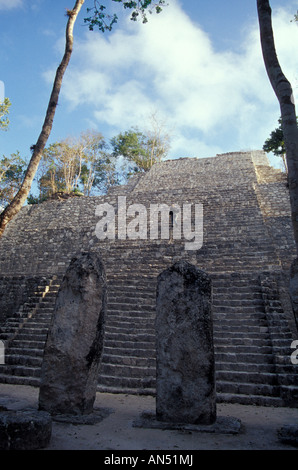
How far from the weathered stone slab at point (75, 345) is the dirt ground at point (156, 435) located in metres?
0.30

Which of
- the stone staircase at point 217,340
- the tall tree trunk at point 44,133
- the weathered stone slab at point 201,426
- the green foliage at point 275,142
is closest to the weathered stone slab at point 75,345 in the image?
the weathered stone slab at point 201,426

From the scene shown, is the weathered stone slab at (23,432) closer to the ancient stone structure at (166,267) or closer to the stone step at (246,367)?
the ancient stone structure at (166,267)

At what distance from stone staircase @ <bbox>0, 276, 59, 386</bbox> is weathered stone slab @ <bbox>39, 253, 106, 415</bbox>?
2.13 metres

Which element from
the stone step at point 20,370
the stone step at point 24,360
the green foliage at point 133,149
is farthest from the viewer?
the green foliage at point 133,149

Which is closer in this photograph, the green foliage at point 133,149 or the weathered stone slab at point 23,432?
the weathered stone slab at point 23,432

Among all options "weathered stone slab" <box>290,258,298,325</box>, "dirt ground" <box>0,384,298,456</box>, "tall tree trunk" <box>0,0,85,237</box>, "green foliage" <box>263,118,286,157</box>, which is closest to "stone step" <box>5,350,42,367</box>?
"dirt ground" <box>0,384,298,456</box>

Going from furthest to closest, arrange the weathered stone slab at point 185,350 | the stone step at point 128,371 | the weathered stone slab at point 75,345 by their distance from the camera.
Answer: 1. the stone step at point 128,371
2. the weathered stone slab at point 75,345
3. the weathered stone slab at point 185,350

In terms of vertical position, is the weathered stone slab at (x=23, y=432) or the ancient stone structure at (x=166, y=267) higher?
the ancient stone structure at (x=166, y=267)

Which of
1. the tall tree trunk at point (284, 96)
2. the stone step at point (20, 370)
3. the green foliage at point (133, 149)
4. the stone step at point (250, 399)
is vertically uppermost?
the green foliage at point (133, 149)

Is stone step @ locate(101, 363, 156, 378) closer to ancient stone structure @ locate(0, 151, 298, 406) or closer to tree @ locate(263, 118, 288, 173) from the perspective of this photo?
ancient stone structure @ locate(0, 151, 298, 406)

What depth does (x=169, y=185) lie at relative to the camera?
17.2 m

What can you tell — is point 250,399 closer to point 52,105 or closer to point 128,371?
point 128,371

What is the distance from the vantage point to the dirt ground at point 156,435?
2.75 meters
